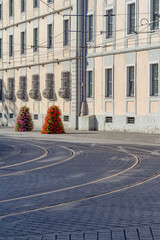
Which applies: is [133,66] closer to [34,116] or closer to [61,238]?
[34,116]

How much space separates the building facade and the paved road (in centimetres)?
1578

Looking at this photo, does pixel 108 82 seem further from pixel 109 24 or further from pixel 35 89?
pixel 35 89

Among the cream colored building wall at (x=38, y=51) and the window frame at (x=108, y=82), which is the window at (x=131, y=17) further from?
the cream colored building wall at (x=38, y=51)

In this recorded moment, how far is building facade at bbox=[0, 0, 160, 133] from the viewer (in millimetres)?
30156

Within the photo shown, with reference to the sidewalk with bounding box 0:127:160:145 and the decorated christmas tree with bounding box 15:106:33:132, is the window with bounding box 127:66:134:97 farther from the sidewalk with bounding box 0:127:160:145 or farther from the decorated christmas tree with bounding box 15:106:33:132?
the decorated christmas tree with bounding box 15:106:33:132

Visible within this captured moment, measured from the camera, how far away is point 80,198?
8383 millimetres

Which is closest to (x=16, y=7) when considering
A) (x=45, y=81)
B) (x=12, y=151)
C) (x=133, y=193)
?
(x=45, y=81)

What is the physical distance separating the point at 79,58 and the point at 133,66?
562cm

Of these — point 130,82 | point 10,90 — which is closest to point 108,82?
point 130,82

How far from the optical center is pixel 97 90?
113ft

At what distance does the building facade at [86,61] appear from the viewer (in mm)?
30156

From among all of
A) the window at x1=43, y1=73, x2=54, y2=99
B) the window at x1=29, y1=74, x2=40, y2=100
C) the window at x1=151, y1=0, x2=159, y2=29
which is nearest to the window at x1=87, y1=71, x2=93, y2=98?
the window at x1=43, y1=73, x2=54, y2=99

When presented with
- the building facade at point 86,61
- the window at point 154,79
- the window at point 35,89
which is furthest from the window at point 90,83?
the window at point 35,89

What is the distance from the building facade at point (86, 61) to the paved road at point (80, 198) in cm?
1578
